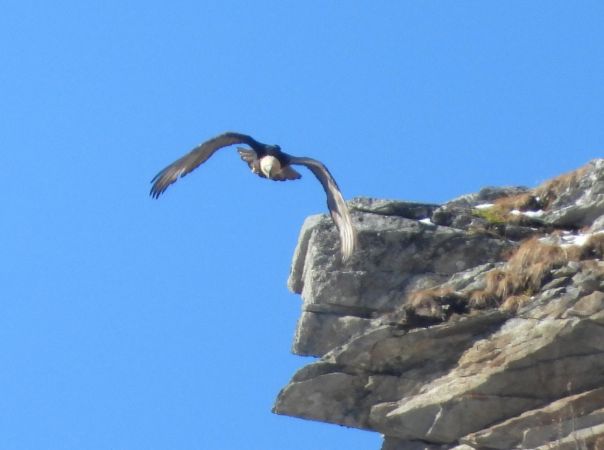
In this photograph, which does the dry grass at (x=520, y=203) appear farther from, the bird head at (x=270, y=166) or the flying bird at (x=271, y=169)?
the bird head at (x=270, y=166)

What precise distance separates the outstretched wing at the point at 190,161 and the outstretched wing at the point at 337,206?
1.08 m

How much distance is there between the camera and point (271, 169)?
21.8 m

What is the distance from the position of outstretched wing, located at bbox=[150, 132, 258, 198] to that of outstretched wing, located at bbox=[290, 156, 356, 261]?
1075mm

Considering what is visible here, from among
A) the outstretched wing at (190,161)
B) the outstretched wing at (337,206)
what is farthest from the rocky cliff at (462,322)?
the outstretched wing at (190,161)

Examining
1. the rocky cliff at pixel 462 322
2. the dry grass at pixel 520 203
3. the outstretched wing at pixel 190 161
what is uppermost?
the dry grass at pixel 520 203

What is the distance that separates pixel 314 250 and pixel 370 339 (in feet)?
10.3

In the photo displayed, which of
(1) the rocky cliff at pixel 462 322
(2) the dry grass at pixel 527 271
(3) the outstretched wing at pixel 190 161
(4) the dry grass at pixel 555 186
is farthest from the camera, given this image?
(4) the dry grass at pixel 555 186

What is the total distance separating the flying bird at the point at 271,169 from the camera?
21109 millimetres

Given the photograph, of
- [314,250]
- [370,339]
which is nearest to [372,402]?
[370,339]

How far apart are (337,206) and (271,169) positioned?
107 centimetres

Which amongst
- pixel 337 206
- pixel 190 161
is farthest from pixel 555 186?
pixel 190 161

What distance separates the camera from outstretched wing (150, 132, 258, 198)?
21.4 metres

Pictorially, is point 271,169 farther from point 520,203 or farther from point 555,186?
point 555,186

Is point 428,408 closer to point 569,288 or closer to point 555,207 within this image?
point 569,288
